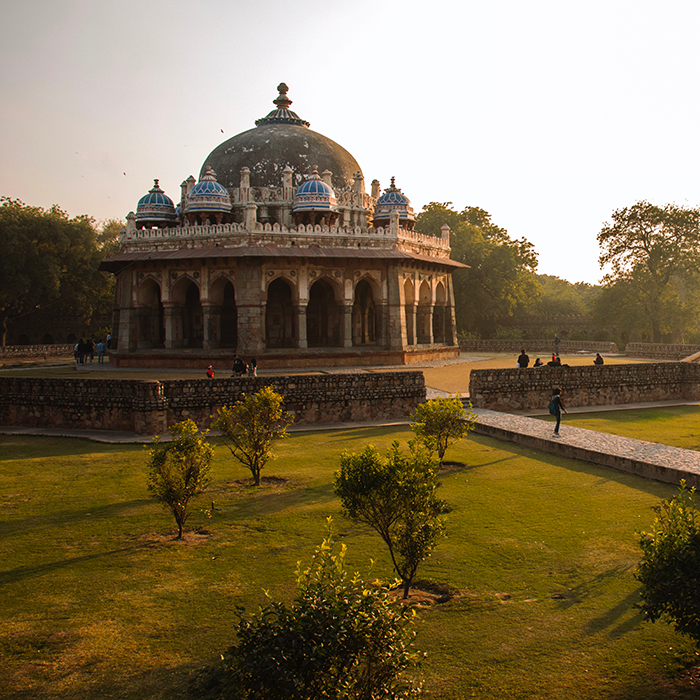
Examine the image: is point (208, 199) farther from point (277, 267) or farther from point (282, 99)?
point (282, 99)

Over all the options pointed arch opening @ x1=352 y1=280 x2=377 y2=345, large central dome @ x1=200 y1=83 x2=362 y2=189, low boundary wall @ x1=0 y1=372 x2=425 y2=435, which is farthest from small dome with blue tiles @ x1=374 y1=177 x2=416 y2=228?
low boundary wall @ x1=0 y1=372 x2=425 y2=435

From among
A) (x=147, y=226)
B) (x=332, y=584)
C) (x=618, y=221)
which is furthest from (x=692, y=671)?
(x=618, y=221)

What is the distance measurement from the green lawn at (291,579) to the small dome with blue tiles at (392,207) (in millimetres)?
22891

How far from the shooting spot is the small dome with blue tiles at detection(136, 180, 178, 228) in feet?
98.2

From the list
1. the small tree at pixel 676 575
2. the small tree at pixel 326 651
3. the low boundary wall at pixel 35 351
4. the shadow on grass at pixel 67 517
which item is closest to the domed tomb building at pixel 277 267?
the low boundary wall at pixel 35 351

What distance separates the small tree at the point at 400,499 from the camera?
18.4 feet

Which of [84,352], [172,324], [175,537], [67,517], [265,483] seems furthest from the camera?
[84,352]

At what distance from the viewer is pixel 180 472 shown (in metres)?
7.81

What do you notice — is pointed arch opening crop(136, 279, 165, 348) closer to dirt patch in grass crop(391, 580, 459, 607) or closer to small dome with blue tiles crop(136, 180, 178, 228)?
small dome with blue tiles crop(136, 180, 178, 228)

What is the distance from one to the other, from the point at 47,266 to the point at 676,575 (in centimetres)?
3902

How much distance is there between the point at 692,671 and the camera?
14.5ft

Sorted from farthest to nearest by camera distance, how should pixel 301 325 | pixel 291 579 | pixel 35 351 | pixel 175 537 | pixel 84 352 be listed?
pixel 35 351 → pixel 84 352 → pixel 301 325 → pixel 175 537 → pixel 291 579

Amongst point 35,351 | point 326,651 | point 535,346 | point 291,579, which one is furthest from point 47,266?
point 326,651

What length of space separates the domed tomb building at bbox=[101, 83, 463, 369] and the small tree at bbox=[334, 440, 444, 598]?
18673 mm
